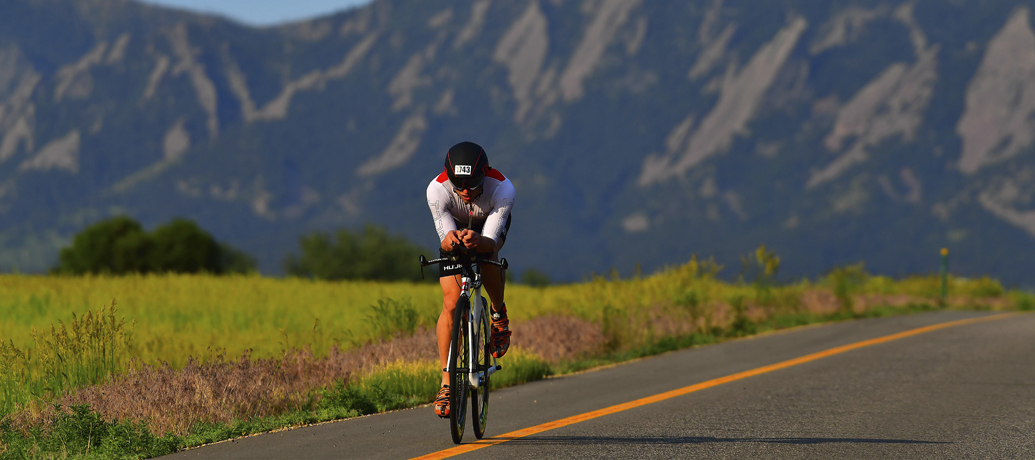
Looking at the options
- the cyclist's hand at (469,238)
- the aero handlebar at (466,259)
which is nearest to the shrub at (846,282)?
the aero handlebar at (466,259)

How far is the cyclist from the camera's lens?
26.7 ft

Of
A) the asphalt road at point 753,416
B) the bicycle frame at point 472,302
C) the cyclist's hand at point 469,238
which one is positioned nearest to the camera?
the cyclist's hand at point 469,238

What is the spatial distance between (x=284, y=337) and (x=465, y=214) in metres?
6.76

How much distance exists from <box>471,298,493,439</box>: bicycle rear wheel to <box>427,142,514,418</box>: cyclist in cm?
23

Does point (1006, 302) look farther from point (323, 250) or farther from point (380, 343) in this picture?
point (323, 250)

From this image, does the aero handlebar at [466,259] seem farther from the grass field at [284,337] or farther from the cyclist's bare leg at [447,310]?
the grass field at [284,337]

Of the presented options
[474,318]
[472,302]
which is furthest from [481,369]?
[472,302]

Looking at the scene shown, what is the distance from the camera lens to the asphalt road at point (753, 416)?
8.45 m

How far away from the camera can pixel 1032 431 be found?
932 cm

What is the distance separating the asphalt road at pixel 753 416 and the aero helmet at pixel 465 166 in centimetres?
197

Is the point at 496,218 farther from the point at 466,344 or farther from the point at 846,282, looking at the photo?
A: the point at 846,282

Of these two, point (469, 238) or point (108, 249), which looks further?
point (108, 249)

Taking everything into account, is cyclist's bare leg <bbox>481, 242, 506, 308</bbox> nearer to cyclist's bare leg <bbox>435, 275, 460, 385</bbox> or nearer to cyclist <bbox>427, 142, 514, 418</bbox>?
cyclist <bbox>427, 142, 514, 418</bbox>

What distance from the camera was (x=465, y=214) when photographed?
8.53 metres
